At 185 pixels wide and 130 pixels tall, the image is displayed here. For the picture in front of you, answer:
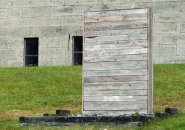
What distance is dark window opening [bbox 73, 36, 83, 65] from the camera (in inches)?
1313

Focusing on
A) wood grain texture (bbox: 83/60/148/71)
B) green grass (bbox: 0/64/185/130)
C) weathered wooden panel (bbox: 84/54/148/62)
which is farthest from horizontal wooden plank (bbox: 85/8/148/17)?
green grass (bbox: 0/64/185/130)

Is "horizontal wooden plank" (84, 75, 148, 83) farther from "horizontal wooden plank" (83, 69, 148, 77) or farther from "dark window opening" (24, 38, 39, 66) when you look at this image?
"dark window opening" (24, 38, 39, 66)

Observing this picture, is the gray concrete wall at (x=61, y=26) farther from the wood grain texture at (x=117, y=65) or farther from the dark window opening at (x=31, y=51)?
the wood grain texture at (x=117, y=65)

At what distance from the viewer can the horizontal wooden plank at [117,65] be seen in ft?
44.7

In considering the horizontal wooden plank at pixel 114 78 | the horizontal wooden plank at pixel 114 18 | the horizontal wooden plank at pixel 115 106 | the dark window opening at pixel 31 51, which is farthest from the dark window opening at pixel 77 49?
the horizontal wooden plank at pixel 115 106

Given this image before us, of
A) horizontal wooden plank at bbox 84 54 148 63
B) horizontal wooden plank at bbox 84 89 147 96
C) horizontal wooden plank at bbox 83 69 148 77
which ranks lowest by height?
horizontal wooden plank at bbox 84 89 147 96

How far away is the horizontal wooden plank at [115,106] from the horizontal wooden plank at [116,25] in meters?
1.68

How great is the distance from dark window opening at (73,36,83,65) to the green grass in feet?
18.2

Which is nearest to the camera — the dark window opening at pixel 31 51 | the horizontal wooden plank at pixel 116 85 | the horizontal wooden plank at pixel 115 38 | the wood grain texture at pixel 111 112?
the wood grain texture at pixel 111 112

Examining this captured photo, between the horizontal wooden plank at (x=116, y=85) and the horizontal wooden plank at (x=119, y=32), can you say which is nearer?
the horizontal wooden plank at (x=116, y=85)

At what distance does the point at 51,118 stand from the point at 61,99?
22.7ft

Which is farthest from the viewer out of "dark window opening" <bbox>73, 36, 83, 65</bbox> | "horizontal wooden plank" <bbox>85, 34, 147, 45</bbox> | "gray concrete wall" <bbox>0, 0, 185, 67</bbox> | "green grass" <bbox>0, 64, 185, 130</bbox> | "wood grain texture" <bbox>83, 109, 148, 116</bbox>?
"dark window opening" <bbox>73, 36, 83, 65</bbox>

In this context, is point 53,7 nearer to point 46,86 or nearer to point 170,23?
point 170,23

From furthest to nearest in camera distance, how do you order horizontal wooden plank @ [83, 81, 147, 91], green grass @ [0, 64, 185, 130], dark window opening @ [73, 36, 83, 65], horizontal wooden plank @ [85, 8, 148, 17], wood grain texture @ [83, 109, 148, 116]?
dark window opening @ [73, 36, 83, 65], horizontal wooden plank @ [85, 8, 148, 17], horizontal wooden plank @ [83, 81, 147, 91], wood grain texture @ [83, 109, 148, 116], green grass @ [0, 64, 185, 130]
